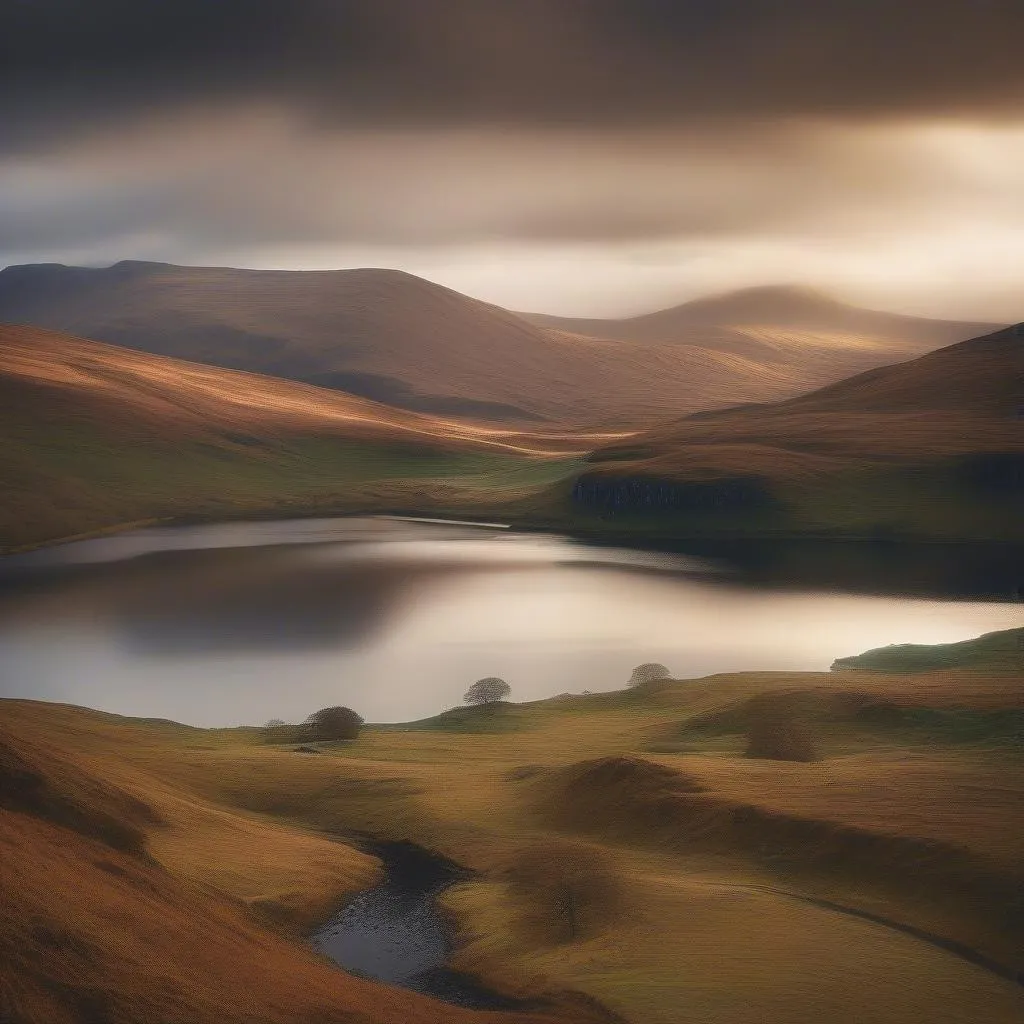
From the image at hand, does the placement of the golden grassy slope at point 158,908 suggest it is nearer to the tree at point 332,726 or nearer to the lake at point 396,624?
the tree at point 332,726

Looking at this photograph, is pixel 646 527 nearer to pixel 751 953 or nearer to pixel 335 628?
pixel 335 628

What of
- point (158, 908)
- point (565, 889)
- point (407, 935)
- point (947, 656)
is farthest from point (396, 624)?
point (158, 908)

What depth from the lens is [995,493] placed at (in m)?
194

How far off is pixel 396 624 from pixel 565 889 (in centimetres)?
6926

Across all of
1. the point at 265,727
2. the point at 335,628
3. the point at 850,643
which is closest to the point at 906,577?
the point at 850,643

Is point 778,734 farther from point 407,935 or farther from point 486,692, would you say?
point 407,935

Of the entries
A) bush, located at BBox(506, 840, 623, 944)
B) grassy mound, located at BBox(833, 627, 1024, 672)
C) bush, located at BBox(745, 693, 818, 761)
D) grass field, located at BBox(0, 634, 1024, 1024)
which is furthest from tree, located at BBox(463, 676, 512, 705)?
bush, located at BBox(506, 840, 623, 944)

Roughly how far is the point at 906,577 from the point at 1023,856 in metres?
104

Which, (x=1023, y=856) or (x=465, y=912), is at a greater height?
(x=1023, y=856)

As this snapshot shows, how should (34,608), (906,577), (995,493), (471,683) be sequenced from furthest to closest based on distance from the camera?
(995,493)
(906,577)
(34,608)
(471,683)

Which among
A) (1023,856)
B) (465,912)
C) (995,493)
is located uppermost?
(995,493)

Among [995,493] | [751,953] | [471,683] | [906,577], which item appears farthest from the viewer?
[995,493]

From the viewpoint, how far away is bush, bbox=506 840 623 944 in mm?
44312

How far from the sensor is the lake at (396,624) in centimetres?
9306
